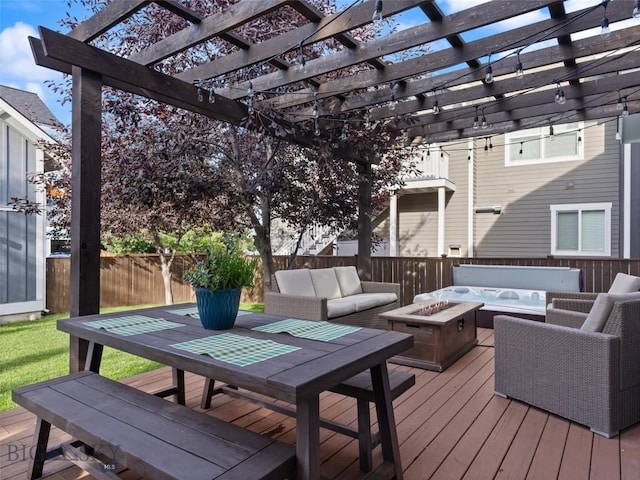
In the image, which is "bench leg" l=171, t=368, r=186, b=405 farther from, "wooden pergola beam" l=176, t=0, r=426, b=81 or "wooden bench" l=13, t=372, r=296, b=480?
"wooden pergola beam" l=176, t=0, r=426, b=81

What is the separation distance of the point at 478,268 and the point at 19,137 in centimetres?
883

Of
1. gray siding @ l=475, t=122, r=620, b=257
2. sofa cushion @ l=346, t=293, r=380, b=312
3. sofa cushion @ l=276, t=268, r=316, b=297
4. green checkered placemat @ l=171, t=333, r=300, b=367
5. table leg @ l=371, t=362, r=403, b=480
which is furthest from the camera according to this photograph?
gray siding @ l=475, t=122, r=620, b=257

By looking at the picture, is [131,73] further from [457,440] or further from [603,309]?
[603,309]

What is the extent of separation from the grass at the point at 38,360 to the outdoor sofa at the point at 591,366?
3.59 metres

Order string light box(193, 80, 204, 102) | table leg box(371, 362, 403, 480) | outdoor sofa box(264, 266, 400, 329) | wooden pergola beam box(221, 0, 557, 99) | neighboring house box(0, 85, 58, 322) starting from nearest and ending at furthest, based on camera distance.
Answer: table leg box(371, 362, 403, 480) < wooden pergola beam box(221, 0, 557, 99) < string light box(193, 80, 204, 102) < outdoor sofa box(264, 266, 400, 329) < neighboring house box(0, 85, 58, 322)

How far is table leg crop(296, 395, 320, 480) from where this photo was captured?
1.50 m

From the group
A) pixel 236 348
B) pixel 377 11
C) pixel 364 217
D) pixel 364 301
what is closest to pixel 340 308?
pixel 364 301

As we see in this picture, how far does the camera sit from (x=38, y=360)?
4750 millimetres

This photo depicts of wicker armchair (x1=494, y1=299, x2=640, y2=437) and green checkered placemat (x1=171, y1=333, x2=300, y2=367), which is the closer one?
green checkered placemat (x1=171, y1=333, x2=300, y2=367)

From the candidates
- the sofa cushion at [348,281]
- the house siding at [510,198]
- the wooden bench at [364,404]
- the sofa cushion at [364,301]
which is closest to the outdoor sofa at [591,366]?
the wooden bench at [364,404]

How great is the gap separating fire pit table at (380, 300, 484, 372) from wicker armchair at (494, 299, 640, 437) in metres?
0.90

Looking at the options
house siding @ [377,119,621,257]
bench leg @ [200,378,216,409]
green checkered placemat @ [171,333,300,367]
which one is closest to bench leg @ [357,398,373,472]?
green checkered placemat @ [171,333,300,367]

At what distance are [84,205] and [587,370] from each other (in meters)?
3.68

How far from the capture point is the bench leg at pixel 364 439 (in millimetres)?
2170
